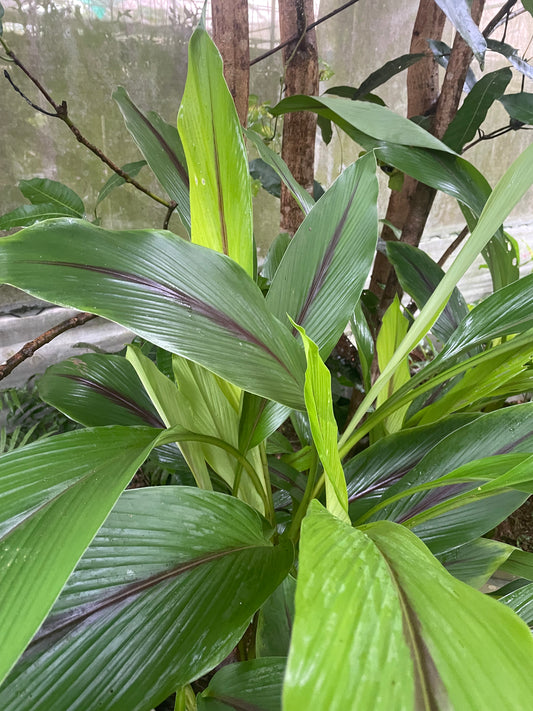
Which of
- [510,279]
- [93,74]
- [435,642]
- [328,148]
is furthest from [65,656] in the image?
[328,148]

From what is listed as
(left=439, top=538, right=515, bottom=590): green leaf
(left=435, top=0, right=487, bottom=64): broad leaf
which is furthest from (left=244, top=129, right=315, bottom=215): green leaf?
(left=439, top=538, right=515, bottom=590): green leaf

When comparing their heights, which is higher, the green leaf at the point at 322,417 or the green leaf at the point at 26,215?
the green leaf at the point at 26,215

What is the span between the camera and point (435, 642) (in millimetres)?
152

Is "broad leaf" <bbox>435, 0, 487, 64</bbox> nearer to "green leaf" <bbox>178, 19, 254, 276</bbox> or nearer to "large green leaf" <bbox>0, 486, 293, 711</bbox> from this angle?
"green leaf" <bbox>178, 19, 254, 276</bbox>

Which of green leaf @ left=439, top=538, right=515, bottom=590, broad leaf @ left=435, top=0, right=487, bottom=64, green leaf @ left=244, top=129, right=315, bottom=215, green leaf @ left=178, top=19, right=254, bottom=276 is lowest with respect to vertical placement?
green leaf @ left=439, top=538, right=515, bottom=590

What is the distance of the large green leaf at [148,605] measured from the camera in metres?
0.26

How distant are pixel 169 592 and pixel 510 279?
24.3 inches

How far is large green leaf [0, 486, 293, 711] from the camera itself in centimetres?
26

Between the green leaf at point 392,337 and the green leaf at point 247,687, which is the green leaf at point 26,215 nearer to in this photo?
the green leaf at point 392,337

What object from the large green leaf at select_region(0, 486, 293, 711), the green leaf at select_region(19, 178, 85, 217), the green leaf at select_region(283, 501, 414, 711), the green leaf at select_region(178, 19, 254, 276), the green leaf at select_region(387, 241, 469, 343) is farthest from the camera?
the green leaf at select_region(19, 178, 85, 217)

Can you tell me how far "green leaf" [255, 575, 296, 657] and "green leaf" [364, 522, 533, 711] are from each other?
281mm

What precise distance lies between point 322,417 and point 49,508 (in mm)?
154

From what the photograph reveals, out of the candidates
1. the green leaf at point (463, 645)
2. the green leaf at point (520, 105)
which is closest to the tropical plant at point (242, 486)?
the green leaf at point (463, 645)

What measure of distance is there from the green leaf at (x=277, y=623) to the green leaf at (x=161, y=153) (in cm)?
42
